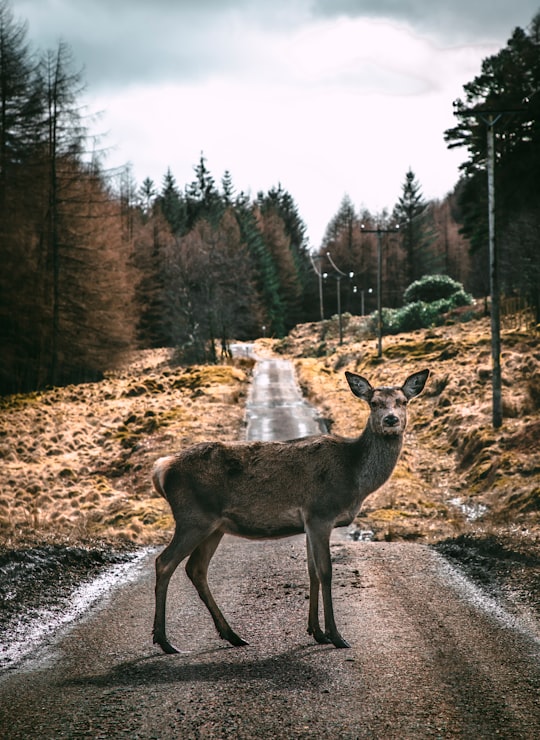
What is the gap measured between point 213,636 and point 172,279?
63.3 metres

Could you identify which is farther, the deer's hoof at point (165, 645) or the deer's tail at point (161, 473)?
the deer's tail at point (161, 473)

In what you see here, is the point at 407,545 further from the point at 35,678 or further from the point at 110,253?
the point at 110,253

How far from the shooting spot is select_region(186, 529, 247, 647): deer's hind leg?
7184 mm

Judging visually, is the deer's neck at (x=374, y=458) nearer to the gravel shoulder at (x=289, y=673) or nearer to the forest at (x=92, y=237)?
the gravel shoulder at (x=289, y=673)

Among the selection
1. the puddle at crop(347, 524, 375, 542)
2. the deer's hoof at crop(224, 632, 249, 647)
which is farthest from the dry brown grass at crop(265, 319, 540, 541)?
the deer's hoof at crop(224, 632, 249, 647)

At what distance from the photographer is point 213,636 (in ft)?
24.8

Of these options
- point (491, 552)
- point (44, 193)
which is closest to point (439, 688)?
point (491, 552)

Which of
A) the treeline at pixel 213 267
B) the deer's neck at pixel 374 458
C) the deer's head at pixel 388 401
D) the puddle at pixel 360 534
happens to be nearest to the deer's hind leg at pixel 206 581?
the deer's neck at pixel 374 458

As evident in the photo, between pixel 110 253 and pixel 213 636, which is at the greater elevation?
pixel 110 253

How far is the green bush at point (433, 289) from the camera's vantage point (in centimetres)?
7469

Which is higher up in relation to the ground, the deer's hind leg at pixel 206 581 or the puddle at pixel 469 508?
the deer's hind leg at pixel 206 581

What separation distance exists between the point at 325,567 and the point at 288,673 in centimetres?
113

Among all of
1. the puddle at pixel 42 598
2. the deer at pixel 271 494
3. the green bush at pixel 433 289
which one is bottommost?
the puddle at pixel 42 598

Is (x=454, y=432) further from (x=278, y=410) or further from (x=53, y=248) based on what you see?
(x=53, y=248)
